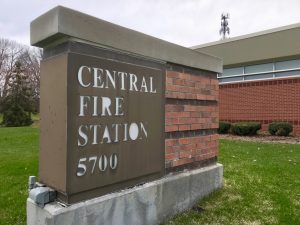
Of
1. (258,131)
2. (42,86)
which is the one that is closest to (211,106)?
(42,86)

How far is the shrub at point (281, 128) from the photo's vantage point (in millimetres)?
13086

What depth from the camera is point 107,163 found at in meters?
3.04

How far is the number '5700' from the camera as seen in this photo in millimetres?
2790

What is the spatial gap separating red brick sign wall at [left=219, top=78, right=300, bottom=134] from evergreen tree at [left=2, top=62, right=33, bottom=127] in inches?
892

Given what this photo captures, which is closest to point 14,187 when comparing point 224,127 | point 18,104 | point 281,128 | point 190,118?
point 190,118

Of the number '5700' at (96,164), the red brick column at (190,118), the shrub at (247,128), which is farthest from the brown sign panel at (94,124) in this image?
the shrub at (247,128)

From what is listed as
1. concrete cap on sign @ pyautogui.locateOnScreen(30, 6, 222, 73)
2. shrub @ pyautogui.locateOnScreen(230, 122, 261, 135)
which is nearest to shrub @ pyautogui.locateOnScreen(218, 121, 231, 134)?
shrub @ pyautogui.locateOnScreen(230, 122, 261, 135)

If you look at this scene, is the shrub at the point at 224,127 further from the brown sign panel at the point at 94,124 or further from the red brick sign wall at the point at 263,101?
the brown sign panel at the point at 94,124

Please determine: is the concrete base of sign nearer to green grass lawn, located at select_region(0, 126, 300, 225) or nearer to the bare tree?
green grass lawn, located at select_region(0, 126, 300, 225)

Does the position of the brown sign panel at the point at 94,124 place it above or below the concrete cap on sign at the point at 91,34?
below

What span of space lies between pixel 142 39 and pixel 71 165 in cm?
154

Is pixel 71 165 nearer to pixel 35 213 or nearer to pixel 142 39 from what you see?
pixel 35 213

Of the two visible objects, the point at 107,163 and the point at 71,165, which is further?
the point at 107,163

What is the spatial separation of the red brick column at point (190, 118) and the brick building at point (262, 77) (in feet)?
35.3
